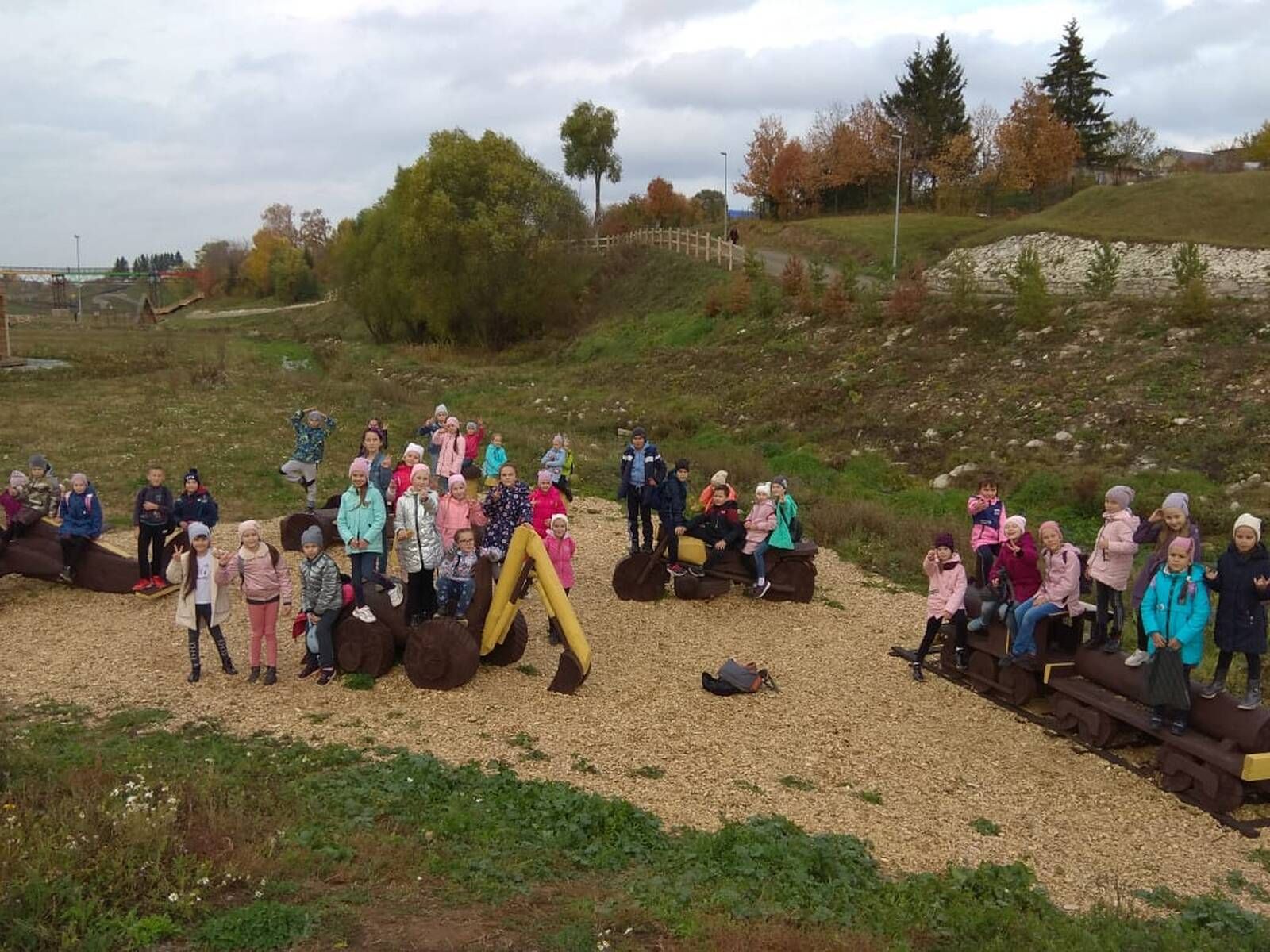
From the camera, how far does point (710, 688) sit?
33.1 ft

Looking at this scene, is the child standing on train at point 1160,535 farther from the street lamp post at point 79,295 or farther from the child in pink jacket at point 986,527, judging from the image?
the street lamp post at point 79,295

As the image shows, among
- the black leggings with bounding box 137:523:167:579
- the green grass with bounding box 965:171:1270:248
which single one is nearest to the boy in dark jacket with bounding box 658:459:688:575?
the black leggings with bounding box 137:523:167:579

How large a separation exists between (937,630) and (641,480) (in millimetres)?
4432

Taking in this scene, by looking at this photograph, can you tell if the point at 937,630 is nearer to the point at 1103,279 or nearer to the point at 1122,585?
the point at 1122,585

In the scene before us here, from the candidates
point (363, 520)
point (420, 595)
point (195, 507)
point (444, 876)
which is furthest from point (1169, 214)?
point (444, 876)

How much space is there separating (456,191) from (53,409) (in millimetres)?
24315

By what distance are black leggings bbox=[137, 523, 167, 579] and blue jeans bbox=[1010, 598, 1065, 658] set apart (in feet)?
32.6

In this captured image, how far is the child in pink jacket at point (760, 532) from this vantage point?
1299 centimetres

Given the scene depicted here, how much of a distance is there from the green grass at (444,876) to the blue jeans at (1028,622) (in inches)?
120

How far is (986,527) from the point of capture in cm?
1106

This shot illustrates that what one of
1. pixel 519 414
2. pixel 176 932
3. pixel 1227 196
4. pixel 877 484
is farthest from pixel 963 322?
pixel 176 932

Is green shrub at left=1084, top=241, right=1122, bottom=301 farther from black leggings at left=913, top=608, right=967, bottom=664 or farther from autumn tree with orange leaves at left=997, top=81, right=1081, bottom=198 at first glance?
autumn tree with orange leaves at left=997, top=81, right=1081, bottom=198

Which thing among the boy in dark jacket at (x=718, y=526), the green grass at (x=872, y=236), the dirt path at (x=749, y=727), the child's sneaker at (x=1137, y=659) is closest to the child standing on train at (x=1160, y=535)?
the child's sneaker at (x=1137, y=659)

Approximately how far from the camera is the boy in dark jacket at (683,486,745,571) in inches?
518
